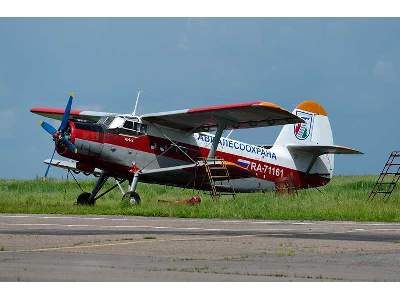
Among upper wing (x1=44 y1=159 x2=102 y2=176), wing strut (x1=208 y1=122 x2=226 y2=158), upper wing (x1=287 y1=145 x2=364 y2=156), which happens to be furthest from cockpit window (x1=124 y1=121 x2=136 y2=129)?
upper wing (x1=287 y1=145 x2=364 y2=156)

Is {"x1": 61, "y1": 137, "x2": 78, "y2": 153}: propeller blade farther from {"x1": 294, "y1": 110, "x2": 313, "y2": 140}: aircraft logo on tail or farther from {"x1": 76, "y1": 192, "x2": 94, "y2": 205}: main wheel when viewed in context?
{"x1": 294, "y1": 110, "x2": 313, "y2": 140}: aircraft logo on tail

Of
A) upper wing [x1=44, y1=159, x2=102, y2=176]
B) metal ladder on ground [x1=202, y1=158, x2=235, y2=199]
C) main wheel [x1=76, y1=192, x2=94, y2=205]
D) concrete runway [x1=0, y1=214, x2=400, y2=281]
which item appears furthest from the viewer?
upper wing [x1=44, y1=159, x2=102, y2=176]

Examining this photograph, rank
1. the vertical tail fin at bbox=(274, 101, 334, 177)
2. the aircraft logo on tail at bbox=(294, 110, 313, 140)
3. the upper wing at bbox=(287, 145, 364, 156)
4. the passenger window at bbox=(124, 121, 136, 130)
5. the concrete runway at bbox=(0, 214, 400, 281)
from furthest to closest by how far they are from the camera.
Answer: the aircraft logo on tail at bbox=(294, 110, 313, 140), the vertical tail fin at bbox=(274, 101, 334, 177), the upper wing at bbox=(287, 145, 364, 156), the passenger window at bbox=(124, 121, 136, 130), the concrete runway at bbox=(0, 214, 400, 281)

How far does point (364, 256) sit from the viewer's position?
13086 mm

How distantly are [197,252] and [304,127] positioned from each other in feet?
103

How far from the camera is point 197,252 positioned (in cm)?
1361

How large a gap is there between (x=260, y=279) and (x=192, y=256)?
299 centimetres

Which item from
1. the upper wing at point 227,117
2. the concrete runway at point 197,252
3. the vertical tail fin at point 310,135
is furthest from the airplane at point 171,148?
the concrete runway at point 197,252

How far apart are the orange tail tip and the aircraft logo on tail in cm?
28

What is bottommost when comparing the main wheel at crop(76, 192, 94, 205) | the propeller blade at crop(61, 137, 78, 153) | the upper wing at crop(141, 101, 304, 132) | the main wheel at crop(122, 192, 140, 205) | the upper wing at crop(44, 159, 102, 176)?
the main wheel at crop(76, 192, 94, 205)

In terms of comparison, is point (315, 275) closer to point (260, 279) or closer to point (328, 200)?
point (260, 279)

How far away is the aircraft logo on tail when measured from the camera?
44406 mm

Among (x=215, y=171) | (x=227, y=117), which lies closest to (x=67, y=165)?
(x=215, y=171)

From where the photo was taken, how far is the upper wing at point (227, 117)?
34.4m
